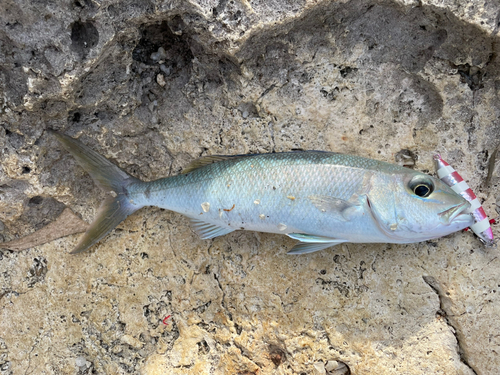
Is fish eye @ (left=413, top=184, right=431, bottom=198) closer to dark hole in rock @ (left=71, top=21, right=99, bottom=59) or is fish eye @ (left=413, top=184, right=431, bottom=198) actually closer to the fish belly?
the fish belly

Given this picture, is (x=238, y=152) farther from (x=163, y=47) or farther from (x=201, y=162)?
(x=163, y=47)

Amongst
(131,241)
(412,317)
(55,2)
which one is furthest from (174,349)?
(55,2)

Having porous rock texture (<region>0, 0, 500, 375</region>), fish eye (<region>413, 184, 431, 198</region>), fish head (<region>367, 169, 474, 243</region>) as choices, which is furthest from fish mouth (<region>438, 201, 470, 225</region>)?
porous rock texture (<region>0, 0, 500, 375</region>)

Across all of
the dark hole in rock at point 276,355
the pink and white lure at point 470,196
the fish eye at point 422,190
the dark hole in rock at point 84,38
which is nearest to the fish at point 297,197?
the fish eye at point 422,190

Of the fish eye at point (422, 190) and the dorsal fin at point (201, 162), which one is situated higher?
the dorsal fin at point (201, 162)

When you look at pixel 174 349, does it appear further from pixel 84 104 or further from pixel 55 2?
pixel 55 2

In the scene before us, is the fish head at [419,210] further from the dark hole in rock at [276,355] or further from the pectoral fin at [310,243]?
the dark hole in rock at [276,355]

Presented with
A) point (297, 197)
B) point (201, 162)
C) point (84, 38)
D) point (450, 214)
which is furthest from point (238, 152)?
point (450, 214)
